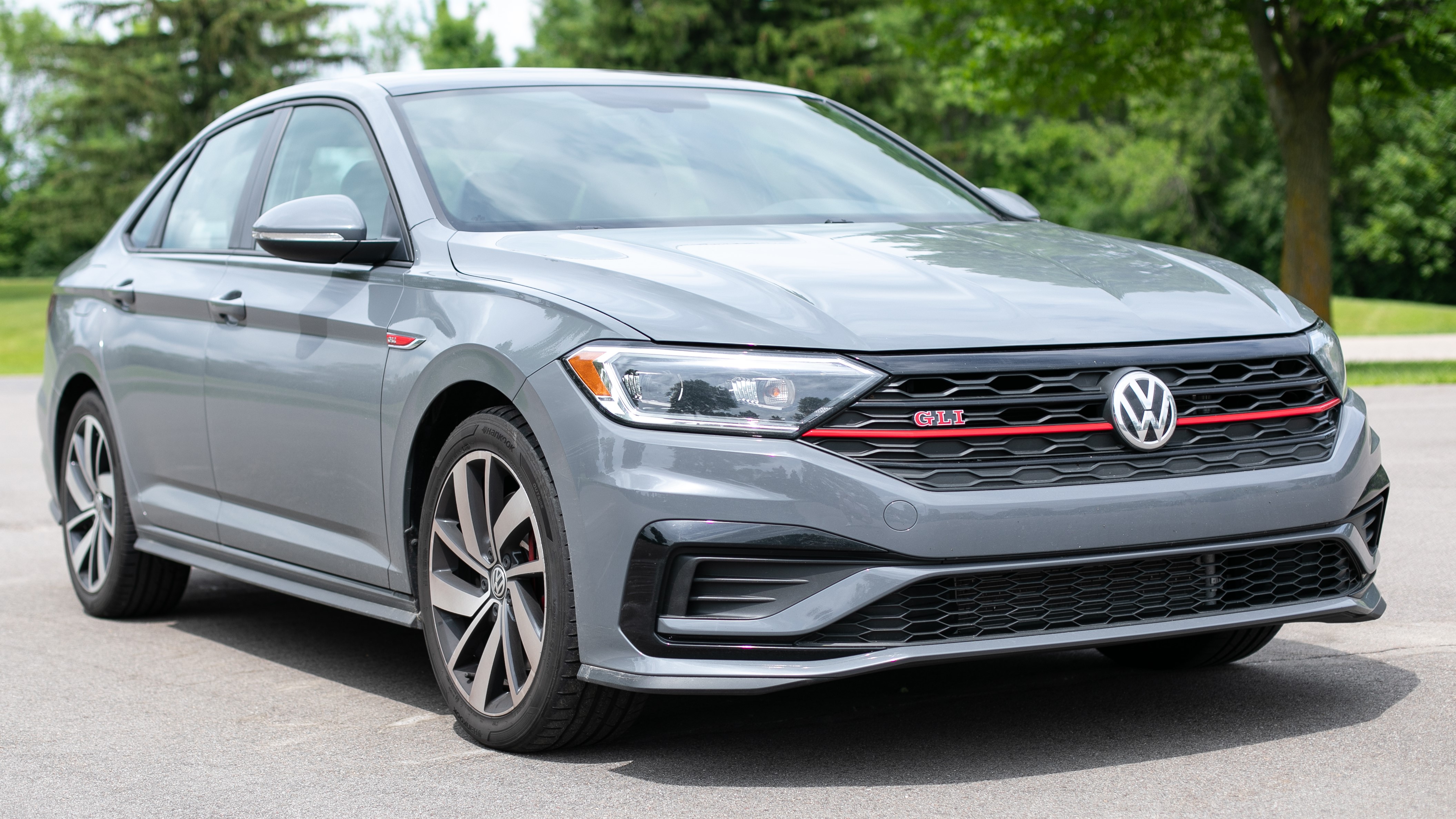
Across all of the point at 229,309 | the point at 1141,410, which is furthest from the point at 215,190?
the point at 1141,410

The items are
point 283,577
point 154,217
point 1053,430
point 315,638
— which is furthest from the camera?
point 154,217

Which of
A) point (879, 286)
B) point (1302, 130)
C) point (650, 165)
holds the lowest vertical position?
point (1302, 130)

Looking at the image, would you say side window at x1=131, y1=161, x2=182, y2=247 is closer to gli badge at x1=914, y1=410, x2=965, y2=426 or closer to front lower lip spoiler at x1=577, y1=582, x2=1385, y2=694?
front lower lip spoiler at x1=577, y1=582, x2=1385, y2=694

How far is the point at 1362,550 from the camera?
12.8 feet

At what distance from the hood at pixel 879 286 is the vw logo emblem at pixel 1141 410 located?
0.10m

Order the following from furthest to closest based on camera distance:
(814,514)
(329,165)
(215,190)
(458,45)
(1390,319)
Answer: (458,45) → (1390,319) → (215,190) → (329,165) → (814,514)

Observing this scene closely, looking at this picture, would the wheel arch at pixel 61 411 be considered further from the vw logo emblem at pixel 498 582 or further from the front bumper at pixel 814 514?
the front bumper at pixel 814 514

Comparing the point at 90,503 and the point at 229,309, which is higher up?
the point at 229,309

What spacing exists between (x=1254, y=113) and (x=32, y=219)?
1501 inches

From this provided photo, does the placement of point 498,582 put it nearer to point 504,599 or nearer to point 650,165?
point 504,599

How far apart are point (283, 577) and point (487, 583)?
4.05ft

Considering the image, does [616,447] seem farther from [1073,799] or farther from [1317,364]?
[1317,364]

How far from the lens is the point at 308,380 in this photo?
15.0 ft

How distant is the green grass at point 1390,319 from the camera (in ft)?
120
